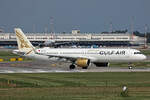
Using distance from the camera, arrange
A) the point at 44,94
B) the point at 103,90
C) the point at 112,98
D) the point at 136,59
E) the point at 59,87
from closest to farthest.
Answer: the point at 112,98
the point at 44,94
the point at 103,90
the point at 59,87
the point at 136,59

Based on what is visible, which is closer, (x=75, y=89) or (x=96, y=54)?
(x=75, y=89)

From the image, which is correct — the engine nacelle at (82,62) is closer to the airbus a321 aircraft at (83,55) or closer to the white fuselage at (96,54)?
the airbus a321 aircraft at (83,55)

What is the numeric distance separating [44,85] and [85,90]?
6825 mm

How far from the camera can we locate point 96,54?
78625 mm

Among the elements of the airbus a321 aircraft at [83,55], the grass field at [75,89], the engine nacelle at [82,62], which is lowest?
the grass field at [75,89]

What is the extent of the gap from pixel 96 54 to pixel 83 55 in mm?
2406

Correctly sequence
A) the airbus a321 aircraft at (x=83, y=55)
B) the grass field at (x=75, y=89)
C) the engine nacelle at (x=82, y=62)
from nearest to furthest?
the grass field at (x=75, y=89) → the engine nacelle at (x=82, y=62) → the airbus a321 aircraft at (x=83, y=55)

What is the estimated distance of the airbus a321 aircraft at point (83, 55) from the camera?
7738 cm

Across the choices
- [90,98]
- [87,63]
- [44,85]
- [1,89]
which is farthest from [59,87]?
[87,63]

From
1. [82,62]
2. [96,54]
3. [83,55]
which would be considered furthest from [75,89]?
[83,55]

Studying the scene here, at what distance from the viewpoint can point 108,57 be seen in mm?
78250

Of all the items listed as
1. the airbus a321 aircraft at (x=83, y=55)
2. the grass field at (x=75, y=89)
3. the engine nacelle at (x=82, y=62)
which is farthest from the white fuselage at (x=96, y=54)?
the grass field at (x=75, y=89)

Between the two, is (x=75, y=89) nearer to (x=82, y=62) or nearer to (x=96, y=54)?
(x=82, y=62)

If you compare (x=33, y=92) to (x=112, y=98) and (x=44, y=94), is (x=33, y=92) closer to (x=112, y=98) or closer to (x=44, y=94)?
(x=44, y=94)
